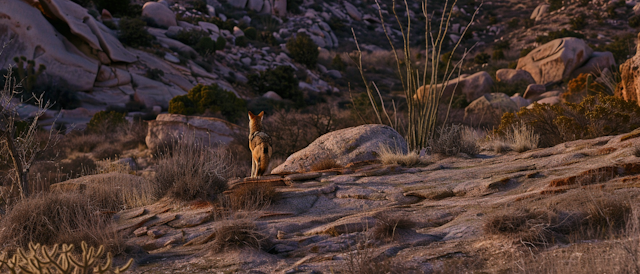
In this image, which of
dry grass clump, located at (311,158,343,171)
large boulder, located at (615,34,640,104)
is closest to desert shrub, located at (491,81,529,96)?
large boulder, located at (615,34,640,104)

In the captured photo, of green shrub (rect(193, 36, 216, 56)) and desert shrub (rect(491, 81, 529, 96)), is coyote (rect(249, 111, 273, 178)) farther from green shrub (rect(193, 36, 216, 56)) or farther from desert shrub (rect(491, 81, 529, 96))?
green shrub (rect(193, 36, 216, 56))

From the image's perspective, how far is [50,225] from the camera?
4.83 m

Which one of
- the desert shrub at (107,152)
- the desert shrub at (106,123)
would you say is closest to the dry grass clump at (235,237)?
the desert shrub at (107,152)

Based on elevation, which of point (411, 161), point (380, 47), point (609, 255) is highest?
point (609, 255)

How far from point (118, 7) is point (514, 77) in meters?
28.6

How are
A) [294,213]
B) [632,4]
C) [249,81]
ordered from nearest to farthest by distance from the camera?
[294,213] → [249,81] → [632,4]

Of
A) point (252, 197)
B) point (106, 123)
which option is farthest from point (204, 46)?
point (252, 197)

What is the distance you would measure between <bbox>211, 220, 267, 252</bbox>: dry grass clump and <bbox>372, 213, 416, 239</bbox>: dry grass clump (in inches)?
36.4

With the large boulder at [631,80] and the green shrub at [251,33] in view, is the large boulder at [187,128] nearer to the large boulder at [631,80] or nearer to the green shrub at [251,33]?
the large boulder at [631,80]

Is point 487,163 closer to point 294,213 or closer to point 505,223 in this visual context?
point 294,213

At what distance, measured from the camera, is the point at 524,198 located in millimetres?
3914

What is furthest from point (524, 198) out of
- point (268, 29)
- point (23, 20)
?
point (268, 29)

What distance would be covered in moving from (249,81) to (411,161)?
1017 inches

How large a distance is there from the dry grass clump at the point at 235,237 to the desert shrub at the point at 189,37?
32.3 m
